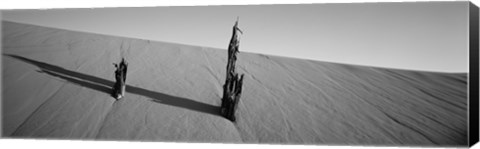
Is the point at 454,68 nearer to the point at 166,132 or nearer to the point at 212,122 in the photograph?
the point at 212,122

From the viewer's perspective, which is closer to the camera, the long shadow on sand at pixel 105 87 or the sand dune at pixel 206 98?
the sand dune at pixel 206 98

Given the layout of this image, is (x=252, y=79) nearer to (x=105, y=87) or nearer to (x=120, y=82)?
(x=120, y=82)

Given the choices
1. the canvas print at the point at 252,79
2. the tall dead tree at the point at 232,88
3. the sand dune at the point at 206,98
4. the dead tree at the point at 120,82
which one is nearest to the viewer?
the canvas print at the point at 252,79

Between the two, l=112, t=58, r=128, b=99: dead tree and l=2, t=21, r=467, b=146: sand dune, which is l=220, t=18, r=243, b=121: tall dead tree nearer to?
l=2, t=21, r=467, b=146: sand dune

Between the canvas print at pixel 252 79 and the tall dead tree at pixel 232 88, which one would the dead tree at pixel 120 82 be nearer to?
the canvas print at pixel 252 79

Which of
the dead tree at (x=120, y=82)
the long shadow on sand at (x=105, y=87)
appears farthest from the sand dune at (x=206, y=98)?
the dead tree at (x=120, y=82)

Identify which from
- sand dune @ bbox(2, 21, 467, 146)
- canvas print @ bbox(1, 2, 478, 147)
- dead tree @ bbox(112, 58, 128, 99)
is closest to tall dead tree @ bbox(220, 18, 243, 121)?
canvas print @ bbox(1, 2, 478, 147)
